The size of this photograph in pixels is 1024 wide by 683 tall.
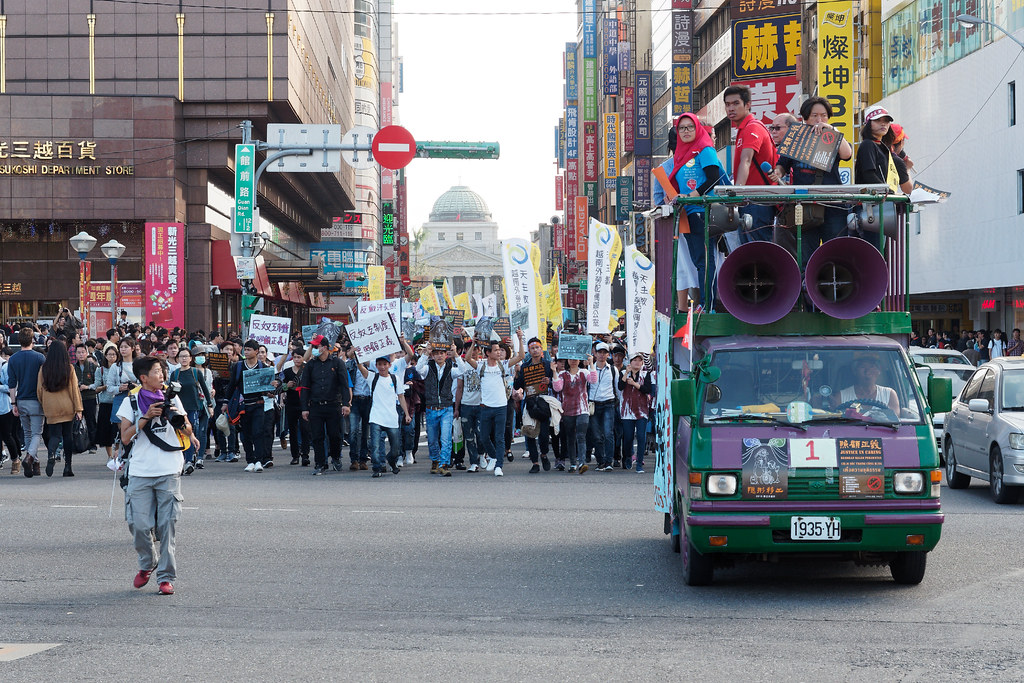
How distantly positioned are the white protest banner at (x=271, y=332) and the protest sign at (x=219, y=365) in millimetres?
2069

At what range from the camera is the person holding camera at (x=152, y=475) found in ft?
28.3

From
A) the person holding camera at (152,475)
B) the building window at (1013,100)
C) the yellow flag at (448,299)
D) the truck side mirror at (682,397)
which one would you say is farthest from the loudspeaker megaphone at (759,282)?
the building window at (1013,100)

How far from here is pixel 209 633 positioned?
23.5 ft

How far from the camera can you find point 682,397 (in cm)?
825

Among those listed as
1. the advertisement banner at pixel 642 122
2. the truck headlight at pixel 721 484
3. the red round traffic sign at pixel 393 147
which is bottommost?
the truck headlight at pixel 721 484

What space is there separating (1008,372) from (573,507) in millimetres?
4917

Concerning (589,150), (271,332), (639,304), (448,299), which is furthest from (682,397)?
(589,150)

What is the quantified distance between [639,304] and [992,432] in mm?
9438

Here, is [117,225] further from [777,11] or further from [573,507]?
[573,507]

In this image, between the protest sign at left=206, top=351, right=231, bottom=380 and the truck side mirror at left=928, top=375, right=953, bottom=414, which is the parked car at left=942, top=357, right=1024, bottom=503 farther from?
the protest sign at left=206, top=351, right=231, bottom=380

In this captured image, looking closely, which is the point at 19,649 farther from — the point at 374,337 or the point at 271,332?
the point at 271,332

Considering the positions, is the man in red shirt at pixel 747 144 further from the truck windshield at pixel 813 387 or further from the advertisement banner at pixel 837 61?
the advertisement banner at pixel 837 61

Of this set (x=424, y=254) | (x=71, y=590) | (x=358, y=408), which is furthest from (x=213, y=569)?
(x=424, y=254)

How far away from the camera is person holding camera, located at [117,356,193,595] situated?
8.63 metres
